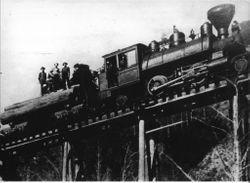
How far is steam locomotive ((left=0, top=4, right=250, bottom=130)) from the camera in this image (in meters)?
14.2

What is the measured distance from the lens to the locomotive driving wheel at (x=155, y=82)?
16.0 m

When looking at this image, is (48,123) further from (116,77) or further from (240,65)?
(240,65)

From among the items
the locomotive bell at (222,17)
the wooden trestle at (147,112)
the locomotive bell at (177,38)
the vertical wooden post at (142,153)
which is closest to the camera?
the wooden trestle at (147,112)

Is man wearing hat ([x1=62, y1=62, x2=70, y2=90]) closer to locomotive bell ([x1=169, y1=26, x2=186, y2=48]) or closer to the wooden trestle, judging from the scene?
the wooden trestle

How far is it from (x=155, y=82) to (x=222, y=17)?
11.8ft

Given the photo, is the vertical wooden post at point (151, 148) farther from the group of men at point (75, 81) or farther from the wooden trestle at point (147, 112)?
the group of men at point (75, 81)

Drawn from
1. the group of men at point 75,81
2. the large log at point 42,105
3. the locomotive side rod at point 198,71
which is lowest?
the large log at point 42,105

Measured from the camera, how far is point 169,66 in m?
16.3

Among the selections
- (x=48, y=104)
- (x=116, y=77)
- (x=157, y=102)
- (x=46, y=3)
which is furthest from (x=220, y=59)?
(x=48, y=104)

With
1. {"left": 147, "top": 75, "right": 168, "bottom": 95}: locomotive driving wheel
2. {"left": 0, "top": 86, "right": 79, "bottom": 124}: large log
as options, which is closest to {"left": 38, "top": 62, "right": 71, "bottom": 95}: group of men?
{"left": 0, "top": 86, "right": 79, "bottom": 124}: large log

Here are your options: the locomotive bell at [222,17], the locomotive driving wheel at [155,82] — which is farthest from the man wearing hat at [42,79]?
the locomotive bell at [222,17]

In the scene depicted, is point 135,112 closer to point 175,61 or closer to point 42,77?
point 175,61

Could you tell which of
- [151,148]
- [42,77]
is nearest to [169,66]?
[151,148]

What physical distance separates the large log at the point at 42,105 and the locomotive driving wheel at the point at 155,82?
11.1 feet
